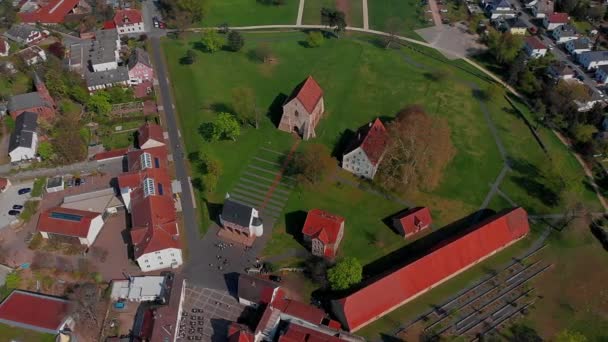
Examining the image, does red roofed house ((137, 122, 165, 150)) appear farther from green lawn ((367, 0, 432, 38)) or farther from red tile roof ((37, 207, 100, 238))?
green lawn ((367, 0, 432, 38))

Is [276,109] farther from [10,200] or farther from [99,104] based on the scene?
[10,200]

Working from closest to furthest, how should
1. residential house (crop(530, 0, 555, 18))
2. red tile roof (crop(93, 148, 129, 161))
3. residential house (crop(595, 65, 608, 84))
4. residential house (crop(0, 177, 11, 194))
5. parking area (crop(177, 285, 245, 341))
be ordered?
parking area (crop(177, 285, 245, 341)), residential house (crop(0, 177, 11, 194)), red tile roof (crop(93, 148, 129, 161)), residential house (crop(595, 65, 608, 84)), residential house (crop(530, 0, 555, 18))

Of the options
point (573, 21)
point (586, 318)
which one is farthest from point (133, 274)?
point (573, 21)

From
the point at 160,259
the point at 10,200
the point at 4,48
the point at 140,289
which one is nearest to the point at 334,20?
the point at 160,259

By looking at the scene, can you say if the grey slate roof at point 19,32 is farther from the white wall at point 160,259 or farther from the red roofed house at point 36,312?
the white wall at point 160,259

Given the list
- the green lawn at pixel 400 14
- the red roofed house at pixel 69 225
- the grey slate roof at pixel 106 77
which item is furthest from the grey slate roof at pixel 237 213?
the green lawn at pixel 400 14

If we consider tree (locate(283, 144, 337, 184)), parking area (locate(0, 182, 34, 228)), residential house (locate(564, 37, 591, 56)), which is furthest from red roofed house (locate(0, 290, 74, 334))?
residential house (locate(564, 37, 591, 56))

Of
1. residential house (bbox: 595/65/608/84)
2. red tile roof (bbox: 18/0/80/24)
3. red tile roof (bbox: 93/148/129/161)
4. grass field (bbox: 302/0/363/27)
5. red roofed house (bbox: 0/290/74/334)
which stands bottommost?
red roofed house (bbox: 0/290/74/334)
